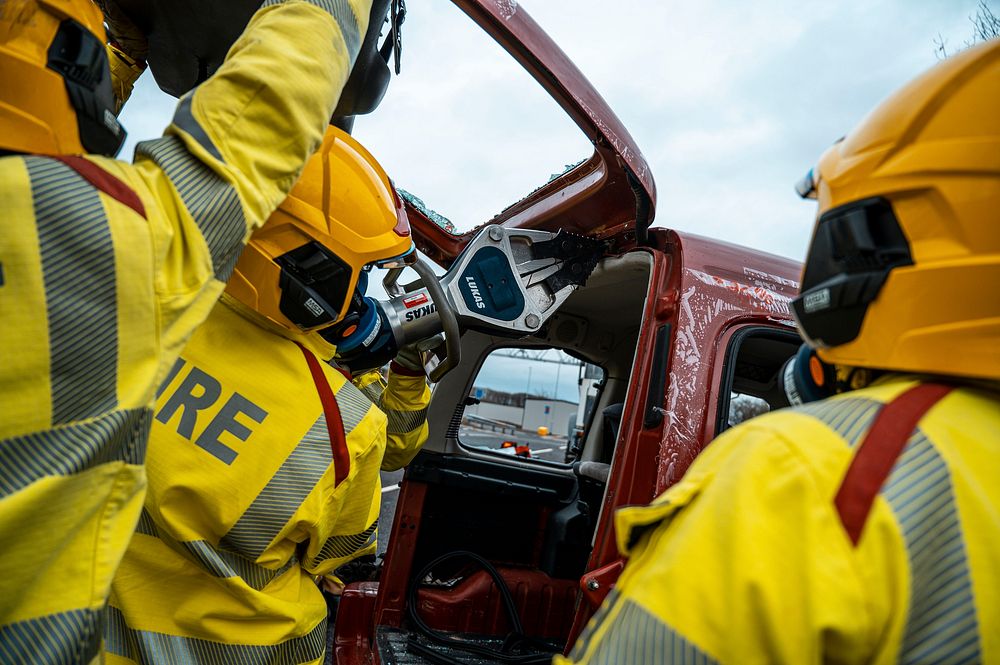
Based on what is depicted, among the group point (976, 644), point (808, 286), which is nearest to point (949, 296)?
point (808, 286)

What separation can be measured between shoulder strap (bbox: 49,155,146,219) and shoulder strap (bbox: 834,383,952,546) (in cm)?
101

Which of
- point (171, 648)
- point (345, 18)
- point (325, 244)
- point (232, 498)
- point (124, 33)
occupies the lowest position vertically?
point (171, 648)

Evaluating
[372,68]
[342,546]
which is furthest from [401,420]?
[372,68]

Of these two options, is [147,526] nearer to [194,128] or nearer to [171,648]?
[171,648]

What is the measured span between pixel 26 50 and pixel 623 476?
181cm

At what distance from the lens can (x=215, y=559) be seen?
139 cm

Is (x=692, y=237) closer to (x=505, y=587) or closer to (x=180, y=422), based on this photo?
(x=180, y=422)

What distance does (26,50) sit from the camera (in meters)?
0.93

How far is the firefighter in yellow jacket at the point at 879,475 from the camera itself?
24.6 inches

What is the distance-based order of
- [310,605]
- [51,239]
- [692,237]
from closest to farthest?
[51,239], [310,605], [692,237]

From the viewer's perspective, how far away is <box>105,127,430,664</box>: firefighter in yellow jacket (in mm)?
1400

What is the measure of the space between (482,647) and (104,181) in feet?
9.53

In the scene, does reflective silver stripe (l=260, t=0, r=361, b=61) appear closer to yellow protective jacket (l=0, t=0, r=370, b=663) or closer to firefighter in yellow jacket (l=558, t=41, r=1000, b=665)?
yellow protective jacket (l=0, t=0, r=370, b=663)

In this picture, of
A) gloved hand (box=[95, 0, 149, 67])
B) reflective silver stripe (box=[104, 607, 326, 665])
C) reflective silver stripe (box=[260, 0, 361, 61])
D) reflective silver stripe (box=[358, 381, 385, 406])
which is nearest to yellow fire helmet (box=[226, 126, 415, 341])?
reflective silver stripe (box=[260, 0, 361, 61])
